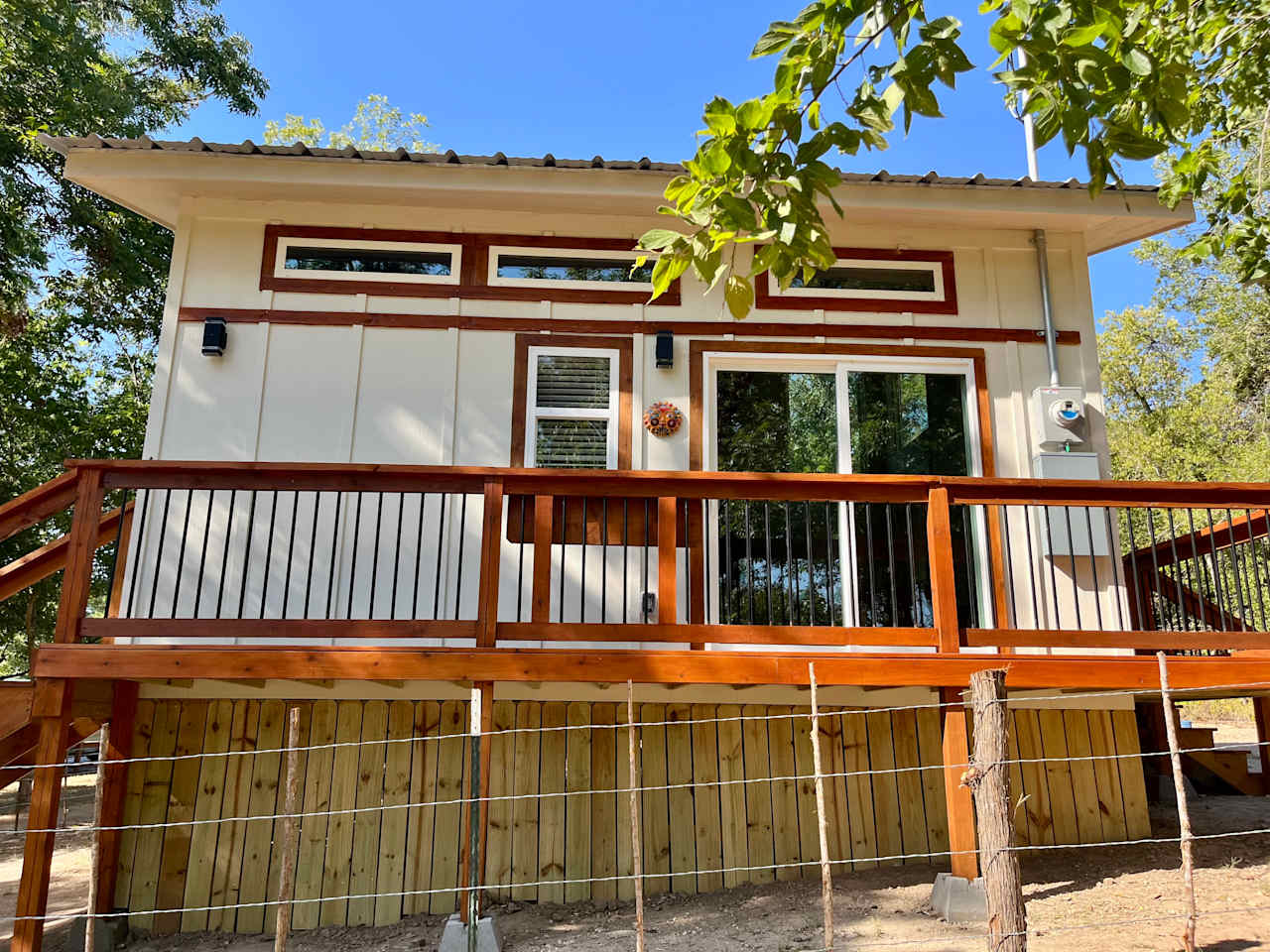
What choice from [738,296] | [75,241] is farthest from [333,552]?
[75,241]

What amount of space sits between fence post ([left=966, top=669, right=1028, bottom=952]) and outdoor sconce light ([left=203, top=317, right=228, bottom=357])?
4960 mm

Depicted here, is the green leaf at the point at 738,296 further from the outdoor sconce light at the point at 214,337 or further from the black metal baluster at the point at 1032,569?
the outdoor sconce light at the point at 214,337

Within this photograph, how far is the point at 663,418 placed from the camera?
621 centimetres

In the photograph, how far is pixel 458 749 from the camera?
585cm

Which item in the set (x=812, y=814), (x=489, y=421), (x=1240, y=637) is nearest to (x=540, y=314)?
(x=489, y=421)

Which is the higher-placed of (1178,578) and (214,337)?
(214,337)

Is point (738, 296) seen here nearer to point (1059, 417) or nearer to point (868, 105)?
point (868, 105)

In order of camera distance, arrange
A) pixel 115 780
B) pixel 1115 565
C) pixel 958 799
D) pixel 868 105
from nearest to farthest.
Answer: pixel 868 105, pixel 958 799, pixel 115 780, pixel 1115 565

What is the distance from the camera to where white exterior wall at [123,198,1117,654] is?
6031 mm

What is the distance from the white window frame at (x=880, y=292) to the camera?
6.52 metres

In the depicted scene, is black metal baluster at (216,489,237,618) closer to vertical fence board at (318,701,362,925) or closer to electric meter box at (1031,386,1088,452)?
vertical fence board at (318,701,362,925)

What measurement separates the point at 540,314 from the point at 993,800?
4124 mm

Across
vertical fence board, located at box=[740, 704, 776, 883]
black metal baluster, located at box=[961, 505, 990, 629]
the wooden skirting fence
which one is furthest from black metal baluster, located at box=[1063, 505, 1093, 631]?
vertical fence board, located at box=[740, 704, 776, 883]

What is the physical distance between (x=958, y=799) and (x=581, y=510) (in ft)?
8.60
